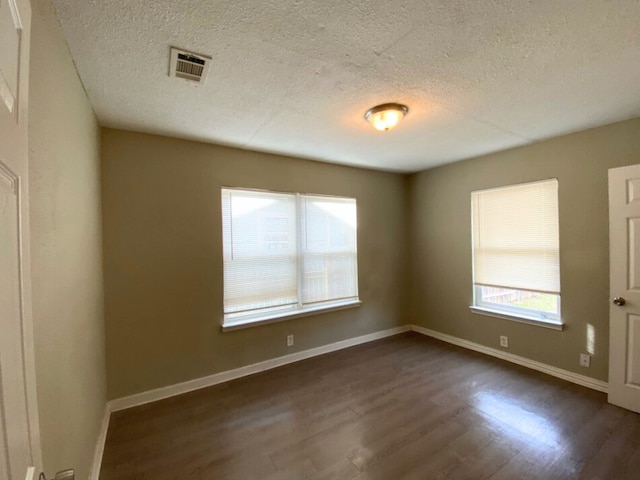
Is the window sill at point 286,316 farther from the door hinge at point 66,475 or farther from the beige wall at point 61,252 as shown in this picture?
the door hinge at point 66,475

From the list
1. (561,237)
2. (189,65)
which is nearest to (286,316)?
(189,65)

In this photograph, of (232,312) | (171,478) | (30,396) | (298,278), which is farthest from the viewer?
(298,278)

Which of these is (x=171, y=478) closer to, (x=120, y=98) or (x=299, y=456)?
(x=299, y=456)

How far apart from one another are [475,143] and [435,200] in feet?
3.81

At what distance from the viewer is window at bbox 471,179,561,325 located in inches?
121

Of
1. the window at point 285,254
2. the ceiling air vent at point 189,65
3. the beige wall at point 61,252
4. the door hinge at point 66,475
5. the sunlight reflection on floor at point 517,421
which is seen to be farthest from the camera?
the window at point 285,254

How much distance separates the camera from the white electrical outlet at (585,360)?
2787 mm

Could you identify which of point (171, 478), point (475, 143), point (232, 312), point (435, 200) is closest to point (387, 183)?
point (435, 200)

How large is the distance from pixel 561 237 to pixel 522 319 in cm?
100

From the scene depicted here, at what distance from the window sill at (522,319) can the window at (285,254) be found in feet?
5.26

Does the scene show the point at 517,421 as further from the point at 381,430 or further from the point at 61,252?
the point at 61,252

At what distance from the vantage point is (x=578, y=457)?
190 centimetres

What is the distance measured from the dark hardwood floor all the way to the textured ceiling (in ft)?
8.20

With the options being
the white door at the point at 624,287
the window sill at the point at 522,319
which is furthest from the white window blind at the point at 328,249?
the white door at the point at 624,287
